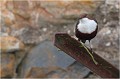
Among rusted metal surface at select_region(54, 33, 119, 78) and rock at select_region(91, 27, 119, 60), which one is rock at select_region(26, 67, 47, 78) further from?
rusted metal surface at select_region(54, 33, 119, 78)

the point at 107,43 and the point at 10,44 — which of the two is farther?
the point at 10,44

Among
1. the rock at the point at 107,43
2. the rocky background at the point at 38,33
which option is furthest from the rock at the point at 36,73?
the rock at the point at 107,43

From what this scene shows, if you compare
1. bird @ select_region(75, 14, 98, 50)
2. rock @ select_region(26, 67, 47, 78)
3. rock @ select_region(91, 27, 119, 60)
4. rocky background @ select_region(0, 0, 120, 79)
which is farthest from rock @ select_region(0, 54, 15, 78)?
bird @ select_region(75, 14, 98, 50)

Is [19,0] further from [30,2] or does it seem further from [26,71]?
[26,71]

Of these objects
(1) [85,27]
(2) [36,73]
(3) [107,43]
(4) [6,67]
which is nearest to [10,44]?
(4) [6,67]

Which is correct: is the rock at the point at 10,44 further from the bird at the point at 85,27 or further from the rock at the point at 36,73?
the bird at the point at 85,27

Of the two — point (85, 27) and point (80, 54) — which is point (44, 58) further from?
point (80, 54)
